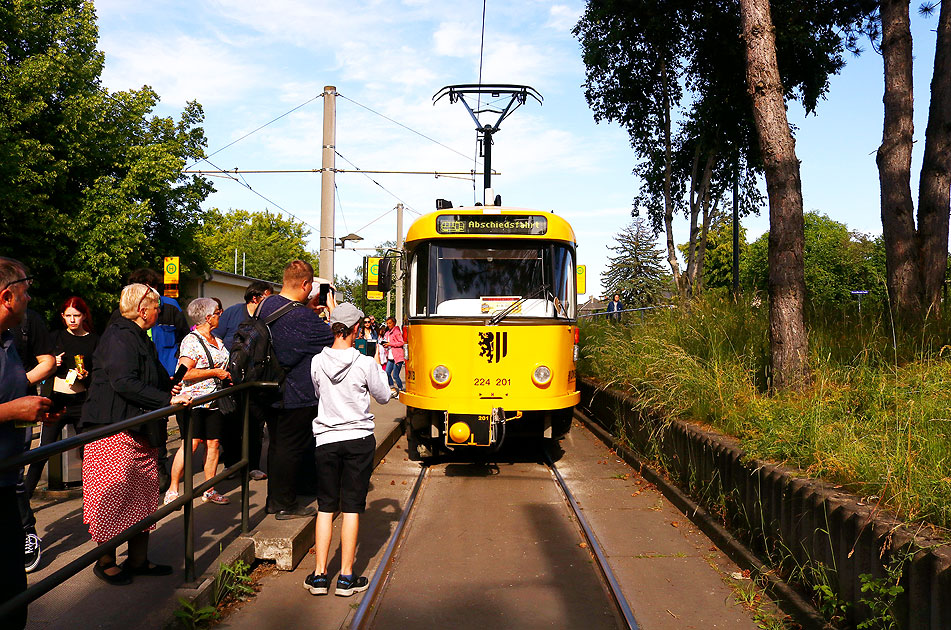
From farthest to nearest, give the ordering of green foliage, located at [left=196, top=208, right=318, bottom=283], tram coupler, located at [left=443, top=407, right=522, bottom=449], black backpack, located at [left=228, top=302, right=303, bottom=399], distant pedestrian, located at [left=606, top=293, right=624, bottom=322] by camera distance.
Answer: green foliage, located at [left=196, top=208, right=318, bottom=283]
distant pedestrian, located at [left=606, top=293, right=624, bottom=322]
tram coupler, located at [left=443, top=407, right=522, bottom=449]
black backpack, located at [left=228, top=302, right=303, bottom=399]

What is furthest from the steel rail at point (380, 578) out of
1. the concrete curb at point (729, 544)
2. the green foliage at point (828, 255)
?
the green foliage at point (828, 255)

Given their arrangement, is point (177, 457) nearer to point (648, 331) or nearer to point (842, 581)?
point (842, 581)

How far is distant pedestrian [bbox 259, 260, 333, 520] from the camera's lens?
19.1 feet

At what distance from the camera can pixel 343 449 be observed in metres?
5.04

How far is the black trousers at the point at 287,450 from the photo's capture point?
5887mm

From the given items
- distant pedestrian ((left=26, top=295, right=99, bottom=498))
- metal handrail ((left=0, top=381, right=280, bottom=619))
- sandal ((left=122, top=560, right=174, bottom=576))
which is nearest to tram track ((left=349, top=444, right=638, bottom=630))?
metal handrail ((left=0, top=381, right=280, bottom=619))

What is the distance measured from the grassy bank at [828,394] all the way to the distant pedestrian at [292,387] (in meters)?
3.29

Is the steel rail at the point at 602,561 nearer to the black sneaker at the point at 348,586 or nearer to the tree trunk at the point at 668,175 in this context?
the black sneaker at the point at 348,586

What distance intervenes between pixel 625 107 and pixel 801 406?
15092 millimetres

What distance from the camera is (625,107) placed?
65.8 ft

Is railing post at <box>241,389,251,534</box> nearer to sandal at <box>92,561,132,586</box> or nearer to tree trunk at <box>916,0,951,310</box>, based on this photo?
sandal at <box>92,561,132,586</box>

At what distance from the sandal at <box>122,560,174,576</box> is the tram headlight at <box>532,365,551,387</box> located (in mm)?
5118

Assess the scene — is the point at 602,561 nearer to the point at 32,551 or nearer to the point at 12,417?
the point at 32,551

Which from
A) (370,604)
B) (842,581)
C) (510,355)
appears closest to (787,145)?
(510,355)
